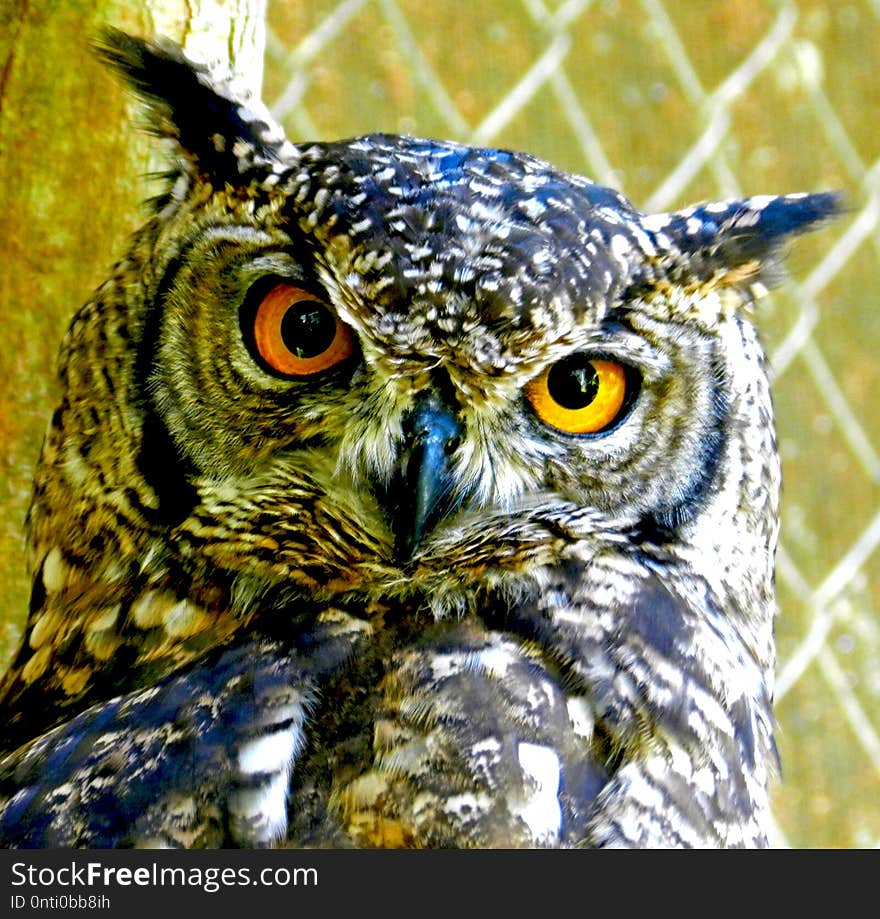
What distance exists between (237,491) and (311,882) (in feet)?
1.14

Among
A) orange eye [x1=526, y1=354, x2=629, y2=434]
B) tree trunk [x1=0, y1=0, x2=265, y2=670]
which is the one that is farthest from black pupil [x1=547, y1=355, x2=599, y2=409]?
tree trunk [x1=0, y1=0, x2=265, y2=670]

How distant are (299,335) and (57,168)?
0.43 m

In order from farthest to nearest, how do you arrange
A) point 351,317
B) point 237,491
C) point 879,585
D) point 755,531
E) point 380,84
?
1. point 879,585
2. point 380,84
3. point 755,531
4. point 237,491
5. point 351,317

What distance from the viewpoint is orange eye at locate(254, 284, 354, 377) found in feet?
3.45

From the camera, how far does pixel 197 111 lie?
1.18 m

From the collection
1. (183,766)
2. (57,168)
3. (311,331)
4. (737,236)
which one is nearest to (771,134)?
(737,236)

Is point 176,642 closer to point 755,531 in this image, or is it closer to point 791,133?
point 755,531

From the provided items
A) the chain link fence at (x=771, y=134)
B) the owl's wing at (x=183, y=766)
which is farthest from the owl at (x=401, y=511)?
the chain link fence at (x=771, y=134)

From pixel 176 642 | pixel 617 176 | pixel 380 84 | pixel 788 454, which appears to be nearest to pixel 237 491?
pixel 176 642

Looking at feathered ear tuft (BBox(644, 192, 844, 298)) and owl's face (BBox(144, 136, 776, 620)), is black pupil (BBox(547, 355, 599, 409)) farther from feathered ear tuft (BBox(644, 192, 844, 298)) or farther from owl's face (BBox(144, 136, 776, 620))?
feathered ear tuft (BBox(644, 192, 844, 298))

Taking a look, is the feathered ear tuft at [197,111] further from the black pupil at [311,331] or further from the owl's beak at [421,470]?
the owl's beak at [421,470]

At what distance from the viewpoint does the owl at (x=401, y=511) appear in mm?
991

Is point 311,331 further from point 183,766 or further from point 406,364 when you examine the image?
point 183,766

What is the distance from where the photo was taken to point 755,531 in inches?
48.7
